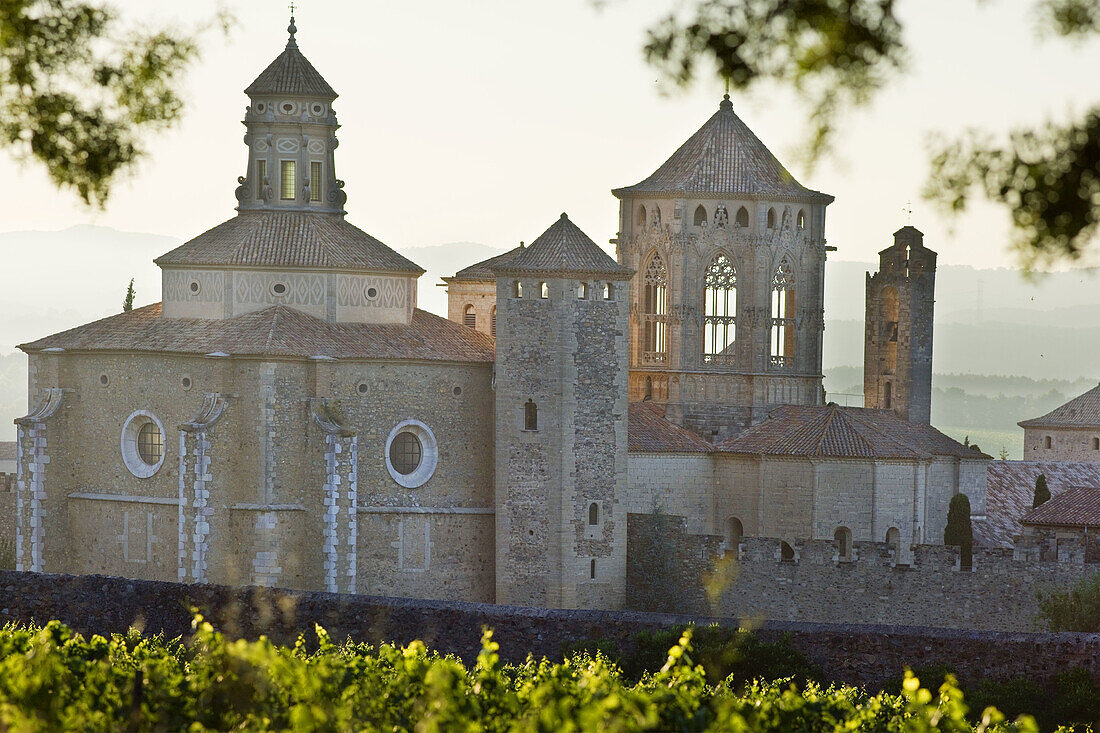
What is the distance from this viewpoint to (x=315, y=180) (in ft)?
151

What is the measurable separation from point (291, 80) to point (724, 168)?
10.8 meters

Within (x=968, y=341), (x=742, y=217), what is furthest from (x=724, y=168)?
(x=968, y=341)

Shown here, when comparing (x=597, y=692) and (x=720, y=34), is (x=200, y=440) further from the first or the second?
(x=720, y=34)

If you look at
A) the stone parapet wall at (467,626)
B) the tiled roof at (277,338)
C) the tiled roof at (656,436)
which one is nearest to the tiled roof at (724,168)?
the tiled roof at (656,436)

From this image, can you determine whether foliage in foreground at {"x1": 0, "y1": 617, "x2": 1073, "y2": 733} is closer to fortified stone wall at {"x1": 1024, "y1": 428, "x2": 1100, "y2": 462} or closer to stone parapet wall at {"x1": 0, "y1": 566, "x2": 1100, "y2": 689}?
stone parapet wall at {"x1": 0, "y1": 566, "x2": 1100, "y2": 689}

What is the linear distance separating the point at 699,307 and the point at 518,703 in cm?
3143

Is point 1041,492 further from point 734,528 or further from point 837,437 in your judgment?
point 734,528

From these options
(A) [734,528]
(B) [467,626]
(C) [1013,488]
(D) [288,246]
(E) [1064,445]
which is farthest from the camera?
(E) [1064,445]

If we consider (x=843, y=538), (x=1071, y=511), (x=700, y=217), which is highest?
(x=700, y=217)

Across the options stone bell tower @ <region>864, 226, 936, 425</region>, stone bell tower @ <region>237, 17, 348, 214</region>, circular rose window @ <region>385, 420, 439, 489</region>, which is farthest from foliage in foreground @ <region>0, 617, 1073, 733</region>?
stone bell tower @ <region>864, 226, 936, 425</region>

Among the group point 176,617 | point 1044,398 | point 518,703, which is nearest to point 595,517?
point 176,617

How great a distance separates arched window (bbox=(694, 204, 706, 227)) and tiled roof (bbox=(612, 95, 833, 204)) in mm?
499

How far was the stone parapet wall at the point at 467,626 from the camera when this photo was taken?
93.8 ft

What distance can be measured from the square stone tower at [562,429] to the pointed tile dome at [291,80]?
779cm
